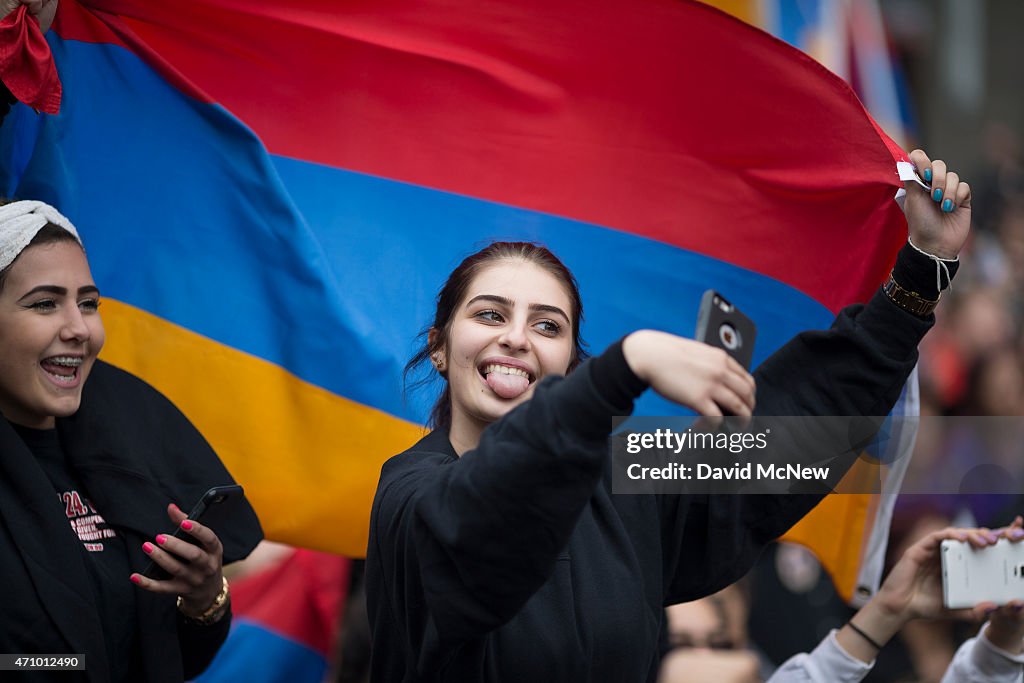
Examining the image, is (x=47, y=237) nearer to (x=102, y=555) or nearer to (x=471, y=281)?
(x=102, y=555)

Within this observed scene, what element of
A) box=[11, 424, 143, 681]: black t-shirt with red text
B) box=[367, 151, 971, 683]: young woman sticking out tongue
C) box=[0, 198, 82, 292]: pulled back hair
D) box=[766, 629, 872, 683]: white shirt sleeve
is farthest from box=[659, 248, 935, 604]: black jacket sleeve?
box=[0, 198, 82, 292]: pulled back hair

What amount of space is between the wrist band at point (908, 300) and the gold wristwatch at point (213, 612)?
1.64m

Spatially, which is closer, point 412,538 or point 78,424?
point 412,538

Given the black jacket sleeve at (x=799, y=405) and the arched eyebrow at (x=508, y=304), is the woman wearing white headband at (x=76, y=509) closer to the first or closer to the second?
the arched eyebrow at (x=508, y=304)

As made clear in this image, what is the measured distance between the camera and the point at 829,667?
127 inches

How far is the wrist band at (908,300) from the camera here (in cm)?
283

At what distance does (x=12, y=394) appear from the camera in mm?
2746

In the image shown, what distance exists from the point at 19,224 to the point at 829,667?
7.21 feet

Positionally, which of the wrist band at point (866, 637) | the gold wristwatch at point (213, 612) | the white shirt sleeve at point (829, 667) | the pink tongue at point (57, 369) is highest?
the pink tongue at point (57, 369)

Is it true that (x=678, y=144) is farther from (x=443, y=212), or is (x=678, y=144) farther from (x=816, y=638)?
(x=816, y=638)

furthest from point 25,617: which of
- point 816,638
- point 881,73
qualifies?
point 881,73

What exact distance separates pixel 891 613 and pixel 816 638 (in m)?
1.39

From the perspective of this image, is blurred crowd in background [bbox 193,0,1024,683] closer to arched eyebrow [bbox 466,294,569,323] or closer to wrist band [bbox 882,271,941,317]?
wrist band [bbox 882,271,941,317]

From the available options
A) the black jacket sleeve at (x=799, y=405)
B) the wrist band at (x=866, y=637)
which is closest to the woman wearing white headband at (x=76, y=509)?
the black jacket sleeve at (x=799, y=405)
